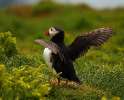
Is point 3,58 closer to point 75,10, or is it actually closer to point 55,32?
point 55,32

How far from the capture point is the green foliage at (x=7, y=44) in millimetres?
13914

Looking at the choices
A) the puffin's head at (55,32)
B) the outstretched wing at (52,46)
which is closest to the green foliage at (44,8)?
the puffin's head at (55,32)

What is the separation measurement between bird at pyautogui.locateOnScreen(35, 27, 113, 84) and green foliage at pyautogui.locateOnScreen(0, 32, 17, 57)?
7.05 feet

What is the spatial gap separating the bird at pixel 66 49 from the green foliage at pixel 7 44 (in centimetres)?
215

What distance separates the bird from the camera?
11438mm

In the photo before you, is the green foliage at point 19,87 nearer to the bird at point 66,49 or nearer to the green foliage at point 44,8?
the bird at point 66,49

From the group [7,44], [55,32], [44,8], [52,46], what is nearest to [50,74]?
[55,32]

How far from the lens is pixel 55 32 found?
11.8 metres

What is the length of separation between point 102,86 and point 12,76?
7.66 ft

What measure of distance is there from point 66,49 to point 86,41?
1.47 feet

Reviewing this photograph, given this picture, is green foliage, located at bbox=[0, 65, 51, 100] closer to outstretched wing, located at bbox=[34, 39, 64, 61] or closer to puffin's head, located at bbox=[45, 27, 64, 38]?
outstretched wing, located at bbox=[34, 39, 64, 61]

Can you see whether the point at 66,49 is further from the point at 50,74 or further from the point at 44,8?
the point at 44,8

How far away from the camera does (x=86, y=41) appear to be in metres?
12.1

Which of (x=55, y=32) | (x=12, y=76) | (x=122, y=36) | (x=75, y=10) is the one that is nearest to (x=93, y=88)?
(x=55, y=32)
